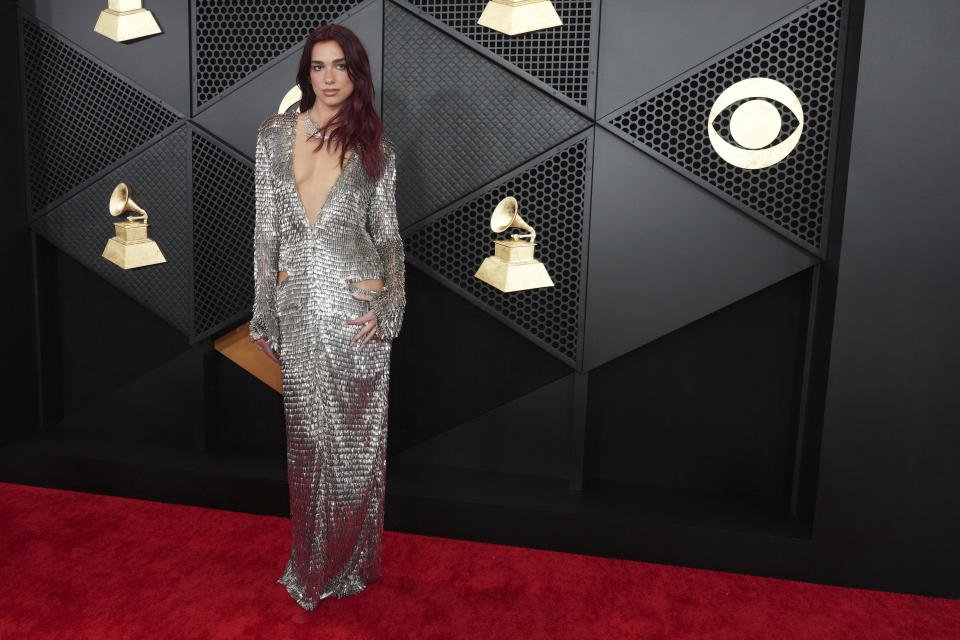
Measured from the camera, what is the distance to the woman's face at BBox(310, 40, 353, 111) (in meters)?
2.18

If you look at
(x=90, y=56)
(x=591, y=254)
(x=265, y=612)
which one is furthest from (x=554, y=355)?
(x=90, y=56)

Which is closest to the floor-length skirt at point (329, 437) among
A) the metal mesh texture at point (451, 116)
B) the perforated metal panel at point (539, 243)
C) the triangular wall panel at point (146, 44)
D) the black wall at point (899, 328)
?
the perforated metal panel at point (539, 243)

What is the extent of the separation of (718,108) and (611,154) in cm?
38

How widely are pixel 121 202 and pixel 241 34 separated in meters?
0.79

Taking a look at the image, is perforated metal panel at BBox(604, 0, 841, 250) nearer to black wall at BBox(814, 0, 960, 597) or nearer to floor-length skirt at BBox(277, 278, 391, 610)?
black wall at BBox(814, 0, 960, 597)

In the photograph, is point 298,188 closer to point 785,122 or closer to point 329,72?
point 329,72

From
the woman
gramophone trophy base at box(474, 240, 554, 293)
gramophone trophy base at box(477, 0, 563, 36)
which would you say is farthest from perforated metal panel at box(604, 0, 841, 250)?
the woman

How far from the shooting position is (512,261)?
268cm

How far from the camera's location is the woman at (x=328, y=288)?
7.46 feet

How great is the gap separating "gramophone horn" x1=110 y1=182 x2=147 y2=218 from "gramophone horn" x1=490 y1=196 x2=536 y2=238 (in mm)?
1333

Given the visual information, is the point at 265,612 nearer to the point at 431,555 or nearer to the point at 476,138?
the point at 431,555

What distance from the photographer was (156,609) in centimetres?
238

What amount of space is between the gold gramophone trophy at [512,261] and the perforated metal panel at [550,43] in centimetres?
47

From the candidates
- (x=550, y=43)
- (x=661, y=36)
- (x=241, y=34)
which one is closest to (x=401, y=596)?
(x=550, y=43)
